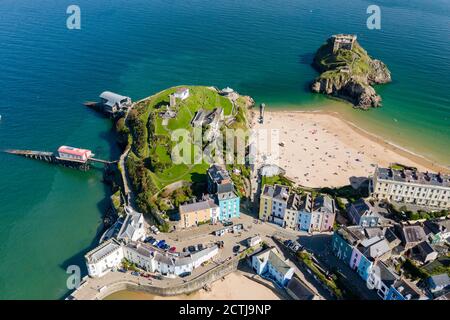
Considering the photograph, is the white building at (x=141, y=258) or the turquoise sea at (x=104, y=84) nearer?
the white building at (x=141, y=258)

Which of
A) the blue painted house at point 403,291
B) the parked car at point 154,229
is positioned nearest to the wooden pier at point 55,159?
the parked car at point 154,229

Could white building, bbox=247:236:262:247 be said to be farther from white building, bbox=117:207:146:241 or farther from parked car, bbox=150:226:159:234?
white building, bbox=117:207:146:241

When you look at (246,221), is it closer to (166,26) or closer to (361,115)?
(361,115)

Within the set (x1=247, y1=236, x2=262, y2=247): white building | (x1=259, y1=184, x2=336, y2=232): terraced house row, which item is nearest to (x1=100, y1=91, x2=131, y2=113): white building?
(x1=259, y1=184, x2=336, y2=232): terraced house row

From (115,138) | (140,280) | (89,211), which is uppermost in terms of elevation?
(115,138)

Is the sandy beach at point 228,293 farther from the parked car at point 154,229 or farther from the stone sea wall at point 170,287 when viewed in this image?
the parked car at point 154,229

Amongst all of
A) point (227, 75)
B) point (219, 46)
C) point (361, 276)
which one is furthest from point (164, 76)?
point (361, 276)
